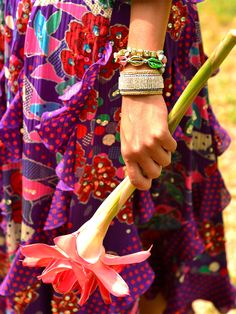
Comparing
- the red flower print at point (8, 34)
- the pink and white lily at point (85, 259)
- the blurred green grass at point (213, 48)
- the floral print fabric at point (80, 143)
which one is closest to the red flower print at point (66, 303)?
the floral print fabric at point (80, 143)

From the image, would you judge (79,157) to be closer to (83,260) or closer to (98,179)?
(98,179)

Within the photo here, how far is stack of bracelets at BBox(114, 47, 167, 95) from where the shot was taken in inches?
43.0

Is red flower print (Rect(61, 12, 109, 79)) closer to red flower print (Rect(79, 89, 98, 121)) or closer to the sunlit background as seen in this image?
red flower print (Rect(79, 89, 98, 121))

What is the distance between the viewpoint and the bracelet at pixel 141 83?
3.58 feet

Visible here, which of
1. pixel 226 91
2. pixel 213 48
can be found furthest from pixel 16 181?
pixel 213 48

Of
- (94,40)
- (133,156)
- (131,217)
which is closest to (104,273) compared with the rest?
(133,156)

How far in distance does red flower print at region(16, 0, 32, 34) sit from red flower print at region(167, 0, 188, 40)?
11.0 inches

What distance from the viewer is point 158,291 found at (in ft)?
5.84

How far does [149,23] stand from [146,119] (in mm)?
160

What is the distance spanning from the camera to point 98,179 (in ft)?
4.43

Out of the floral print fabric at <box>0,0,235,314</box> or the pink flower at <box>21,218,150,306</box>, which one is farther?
the floral print fabric at <box>0,0,235,314</box>

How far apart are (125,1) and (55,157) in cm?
36

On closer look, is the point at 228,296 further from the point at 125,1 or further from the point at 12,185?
the point at 125,1

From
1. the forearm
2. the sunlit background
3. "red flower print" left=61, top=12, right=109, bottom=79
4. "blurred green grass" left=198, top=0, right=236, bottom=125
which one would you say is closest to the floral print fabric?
"red flower print" left=61, top=12, right=109, bottom=79
